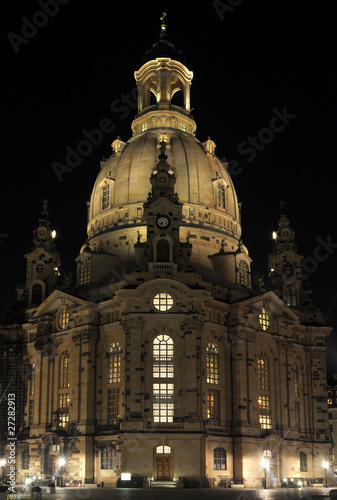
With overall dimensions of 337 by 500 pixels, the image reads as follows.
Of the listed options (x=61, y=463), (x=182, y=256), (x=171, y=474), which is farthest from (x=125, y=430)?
(x=182, y=256)

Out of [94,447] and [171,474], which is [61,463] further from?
[171,474]

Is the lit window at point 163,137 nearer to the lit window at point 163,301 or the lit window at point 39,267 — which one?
the lit window at point 39,267

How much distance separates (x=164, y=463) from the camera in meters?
73.9

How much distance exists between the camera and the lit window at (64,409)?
8512cm

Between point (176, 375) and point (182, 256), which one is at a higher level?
point (182, 256)

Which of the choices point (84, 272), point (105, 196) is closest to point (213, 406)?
point (84, 272)

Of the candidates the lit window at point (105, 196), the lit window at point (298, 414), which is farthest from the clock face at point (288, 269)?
the lit window at point (105, 196)

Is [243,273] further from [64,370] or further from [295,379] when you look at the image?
[64,370]

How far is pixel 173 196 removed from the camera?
Result: 87.3 meters

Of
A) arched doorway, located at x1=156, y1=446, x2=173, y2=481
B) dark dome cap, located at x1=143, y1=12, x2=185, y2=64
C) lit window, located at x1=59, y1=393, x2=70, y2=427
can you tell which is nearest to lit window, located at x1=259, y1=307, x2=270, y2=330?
arched doorway, located at x1=156, y1=446, x2=173, y2=481

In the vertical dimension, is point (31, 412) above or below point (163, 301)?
below

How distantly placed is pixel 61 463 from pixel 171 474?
15.0m

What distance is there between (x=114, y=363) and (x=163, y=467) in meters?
14.1

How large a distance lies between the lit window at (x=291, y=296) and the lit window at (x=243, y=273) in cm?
671
